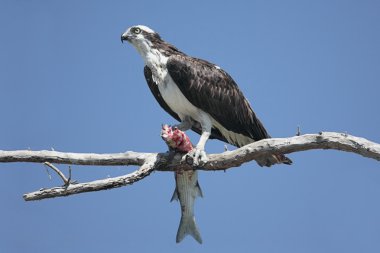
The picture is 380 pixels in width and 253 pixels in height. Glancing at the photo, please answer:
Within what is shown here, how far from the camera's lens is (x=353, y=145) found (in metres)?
8.47

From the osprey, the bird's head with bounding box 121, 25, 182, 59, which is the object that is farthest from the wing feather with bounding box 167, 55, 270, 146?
the bird's head with bounding box 121, 25, 182, 59

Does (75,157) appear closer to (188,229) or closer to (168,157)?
(168,157)

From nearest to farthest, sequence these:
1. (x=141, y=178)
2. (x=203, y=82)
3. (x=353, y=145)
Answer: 1. (x=353, y=145)
2. (x=141, y=178)
3. (x=203, y=82)

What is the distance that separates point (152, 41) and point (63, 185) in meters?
3.40

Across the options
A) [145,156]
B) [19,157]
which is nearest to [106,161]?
[145,156]

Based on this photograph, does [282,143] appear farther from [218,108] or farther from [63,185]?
[63,185]

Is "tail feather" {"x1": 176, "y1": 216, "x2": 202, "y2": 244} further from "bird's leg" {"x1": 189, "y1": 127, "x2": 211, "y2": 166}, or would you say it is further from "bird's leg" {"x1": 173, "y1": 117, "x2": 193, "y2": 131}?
"bird's leg" {"x1": 173, "y1": 117, "x2": 193, "y2": 131}

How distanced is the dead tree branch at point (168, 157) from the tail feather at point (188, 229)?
0.80m

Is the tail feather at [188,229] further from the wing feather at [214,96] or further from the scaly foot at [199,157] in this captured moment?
the wing feather at [214,96]

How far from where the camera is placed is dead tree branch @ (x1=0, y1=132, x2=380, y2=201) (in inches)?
337

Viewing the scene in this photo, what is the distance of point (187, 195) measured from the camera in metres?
9.91

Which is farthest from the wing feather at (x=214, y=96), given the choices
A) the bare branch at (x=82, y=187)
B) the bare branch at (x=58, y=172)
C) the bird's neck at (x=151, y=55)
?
the bare branch at (x=58, y=172)

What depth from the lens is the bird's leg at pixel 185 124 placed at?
11.0 m

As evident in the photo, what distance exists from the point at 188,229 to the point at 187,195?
1.72ft
